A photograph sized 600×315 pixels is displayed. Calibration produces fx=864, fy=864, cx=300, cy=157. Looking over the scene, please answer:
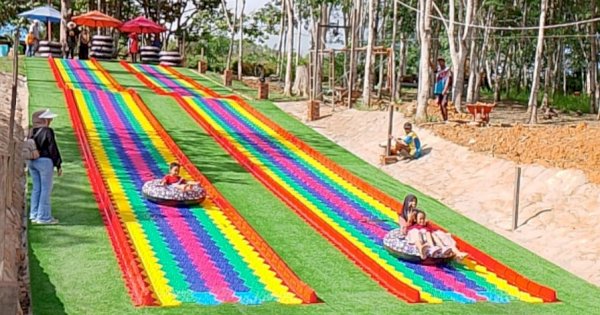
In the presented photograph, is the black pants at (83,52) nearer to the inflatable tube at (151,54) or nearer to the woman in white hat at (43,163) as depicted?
the inflatable tube at (151,54)

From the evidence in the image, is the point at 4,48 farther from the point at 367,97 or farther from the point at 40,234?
the point at 40,234

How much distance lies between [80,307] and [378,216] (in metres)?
5.85

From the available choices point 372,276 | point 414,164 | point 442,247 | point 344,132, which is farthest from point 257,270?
point 344,132

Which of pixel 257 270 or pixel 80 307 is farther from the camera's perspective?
pixel 257 270

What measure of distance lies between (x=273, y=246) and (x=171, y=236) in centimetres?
128

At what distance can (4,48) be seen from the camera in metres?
31.9

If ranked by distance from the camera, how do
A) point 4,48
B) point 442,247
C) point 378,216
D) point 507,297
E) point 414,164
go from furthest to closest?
point 4,48 → point 414,164 → point 378,216 → point 442,247 → point 507,297

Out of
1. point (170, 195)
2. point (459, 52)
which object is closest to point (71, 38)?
point (459, 52)

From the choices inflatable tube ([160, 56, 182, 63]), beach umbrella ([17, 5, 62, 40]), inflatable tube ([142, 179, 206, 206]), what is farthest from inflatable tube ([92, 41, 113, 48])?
inflatable tube ([142, 179, 206, 206])

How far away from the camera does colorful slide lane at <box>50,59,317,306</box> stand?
8711 millimetres

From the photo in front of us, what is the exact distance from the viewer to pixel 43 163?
10.4m

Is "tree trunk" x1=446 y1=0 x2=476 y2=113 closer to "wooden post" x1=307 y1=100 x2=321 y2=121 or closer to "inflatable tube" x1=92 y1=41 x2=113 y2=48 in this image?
"wooden post" x1=307 y1=100 x2=321 y2=121

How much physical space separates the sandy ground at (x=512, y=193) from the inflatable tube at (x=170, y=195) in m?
4.21

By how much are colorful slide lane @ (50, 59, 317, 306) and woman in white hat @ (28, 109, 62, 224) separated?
89 centimetres
